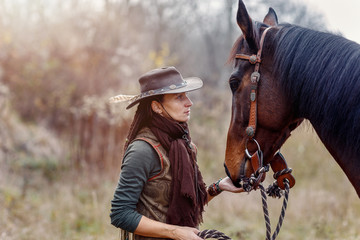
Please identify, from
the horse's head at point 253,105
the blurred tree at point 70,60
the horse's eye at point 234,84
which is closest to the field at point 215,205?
the blurred tree at point 70,60

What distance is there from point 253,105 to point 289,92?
0.70ft

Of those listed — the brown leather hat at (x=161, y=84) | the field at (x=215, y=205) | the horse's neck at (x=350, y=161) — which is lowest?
the field at (x=215, y=205)

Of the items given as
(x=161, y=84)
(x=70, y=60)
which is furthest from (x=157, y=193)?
(x=70, y=60)

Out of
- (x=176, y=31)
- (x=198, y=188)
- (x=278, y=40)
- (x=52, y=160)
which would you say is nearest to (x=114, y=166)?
(x=52, y=160)

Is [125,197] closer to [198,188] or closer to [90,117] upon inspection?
[198,188]

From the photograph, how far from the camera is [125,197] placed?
202cm

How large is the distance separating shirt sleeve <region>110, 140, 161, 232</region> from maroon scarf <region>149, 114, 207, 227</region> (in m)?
0.14

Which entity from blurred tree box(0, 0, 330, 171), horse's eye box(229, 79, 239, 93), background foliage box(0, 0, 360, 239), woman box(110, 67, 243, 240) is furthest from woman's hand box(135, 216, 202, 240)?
blurred tree box(0, 0, 330, 171)

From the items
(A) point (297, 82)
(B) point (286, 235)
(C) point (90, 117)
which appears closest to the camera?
(A) point (297, 82)

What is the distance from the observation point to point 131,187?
2.03 metres

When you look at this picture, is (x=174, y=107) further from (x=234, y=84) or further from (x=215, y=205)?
(x=215, y=205)

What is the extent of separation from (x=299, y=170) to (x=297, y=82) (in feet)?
21.4

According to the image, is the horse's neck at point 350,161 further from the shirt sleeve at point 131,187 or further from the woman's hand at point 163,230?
the shirt sleeve at point 131,187

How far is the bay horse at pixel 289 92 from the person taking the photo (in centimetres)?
181
